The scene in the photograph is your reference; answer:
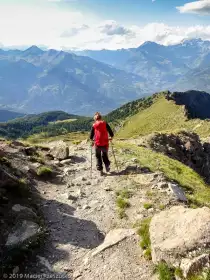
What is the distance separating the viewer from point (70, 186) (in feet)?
74.4

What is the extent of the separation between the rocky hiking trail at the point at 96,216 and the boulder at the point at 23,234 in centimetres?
61

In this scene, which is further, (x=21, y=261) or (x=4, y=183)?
(x=4, y=183)

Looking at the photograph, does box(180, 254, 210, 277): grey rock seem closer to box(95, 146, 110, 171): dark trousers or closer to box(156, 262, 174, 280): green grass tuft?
box(156, 262, 174, 280): green grass tuft

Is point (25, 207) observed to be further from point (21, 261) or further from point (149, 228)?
point (149, 228)

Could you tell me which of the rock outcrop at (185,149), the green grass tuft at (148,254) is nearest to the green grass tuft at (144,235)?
the green grass tuft at (148,254)

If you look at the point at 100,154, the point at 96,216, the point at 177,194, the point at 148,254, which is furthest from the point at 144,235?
the point at 100,154

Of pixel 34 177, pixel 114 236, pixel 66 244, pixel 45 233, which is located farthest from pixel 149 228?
pixel 34 177

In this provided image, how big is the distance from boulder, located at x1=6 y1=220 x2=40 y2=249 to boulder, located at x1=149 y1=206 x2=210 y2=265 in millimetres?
4927

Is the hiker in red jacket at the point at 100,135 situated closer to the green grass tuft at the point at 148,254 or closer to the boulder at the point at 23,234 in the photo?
the boulder at the point at 23,234

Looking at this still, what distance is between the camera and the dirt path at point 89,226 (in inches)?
492

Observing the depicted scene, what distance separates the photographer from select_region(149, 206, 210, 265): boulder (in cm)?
1132

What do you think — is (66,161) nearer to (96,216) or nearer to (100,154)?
(100,154)

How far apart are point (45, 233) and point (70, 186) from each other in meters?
7.99

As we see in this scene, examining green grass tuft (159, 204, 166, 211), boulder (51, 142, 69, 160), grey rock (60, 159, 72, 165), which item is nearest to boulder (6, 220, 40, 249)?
green grass tuft (159, 204, 166, 211)
